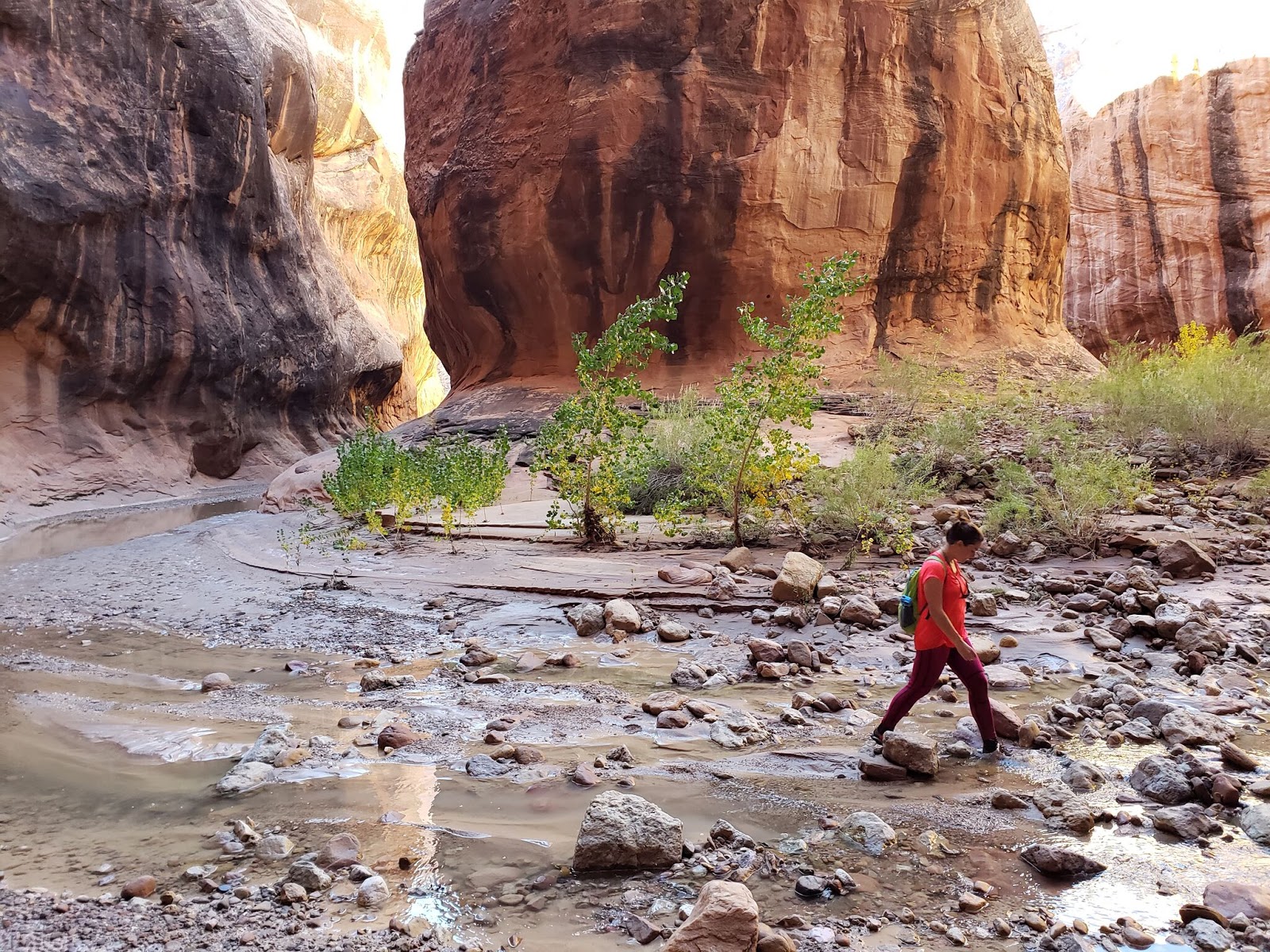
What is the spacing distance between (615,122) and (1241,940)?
1473 cm

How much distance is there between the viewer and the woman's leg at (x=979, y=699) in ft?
10.2

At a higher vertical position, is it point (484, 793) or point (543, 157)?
point (543, 157)

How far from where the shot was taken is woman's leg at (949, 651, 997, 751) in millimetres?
3098

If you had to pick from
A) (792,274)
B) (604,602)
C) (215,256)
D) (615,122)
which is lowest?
(604,602)

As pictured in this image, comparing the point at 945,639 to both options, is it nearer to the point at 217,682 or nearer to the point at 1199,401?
the point at 217,682

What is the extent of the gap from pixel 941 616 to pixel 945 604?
0.43 ft

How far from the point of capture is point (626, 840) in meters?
2.28

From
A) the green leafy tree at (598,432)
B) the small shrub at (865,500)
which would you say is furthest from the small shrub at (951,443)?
the green leafy tree at (598,432)

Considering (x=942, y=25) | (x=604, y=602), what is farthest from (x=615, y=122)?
(x=604, y=602)

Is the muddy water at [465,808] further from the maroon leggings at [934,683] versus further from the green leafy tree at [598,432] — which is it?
the green leafy tree at [598,432]

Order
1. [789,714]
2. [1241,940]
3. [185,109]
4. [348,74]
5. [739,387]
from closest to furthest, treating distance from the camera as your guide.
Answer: [1241,940], [789,714], [739,387], [185,109], [348,74]

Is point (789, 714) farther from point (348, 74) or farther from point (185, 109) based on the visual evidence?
point (348, 74)

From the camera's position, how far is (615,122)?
14.6 meters

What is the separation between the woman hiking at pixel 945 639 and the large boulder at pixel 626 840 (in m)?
1.15
